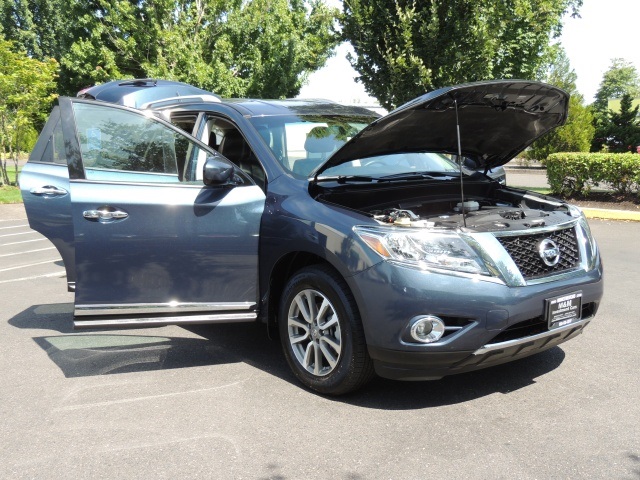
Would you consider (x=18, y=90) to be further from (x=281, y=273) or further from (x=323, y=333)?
(x=323, y=333)

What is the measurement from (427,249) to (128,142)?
2.32 m

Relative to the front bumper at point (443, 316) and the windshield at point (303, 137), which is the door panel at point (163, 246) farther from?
the front bumper at point (443, 316)

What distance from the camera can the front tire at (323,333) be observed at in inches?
142

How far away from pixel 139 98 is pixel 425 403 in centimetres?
521

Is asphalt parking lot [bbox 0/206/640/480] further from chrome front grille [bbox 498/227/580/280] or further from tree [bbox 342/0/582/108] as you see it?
tree [bbox 342/0/582/108]

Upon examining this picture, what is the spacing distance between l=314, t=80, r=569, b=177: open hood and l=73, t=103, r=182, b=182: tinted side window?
1092 mm

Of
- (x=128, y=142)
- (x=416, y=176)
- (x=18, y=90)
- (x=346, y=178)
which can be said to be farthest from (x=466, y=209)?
(x=18, y=90)

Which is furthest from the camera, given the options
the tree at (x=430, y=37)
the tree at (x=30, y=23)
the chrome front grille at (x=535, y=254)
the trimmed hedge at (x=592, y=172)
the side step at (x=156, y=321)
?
the tree at (x=30, y=23)

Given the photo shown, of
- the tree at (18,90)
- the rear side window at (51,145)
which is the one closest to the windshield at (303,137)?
the rear side window at (51,145)

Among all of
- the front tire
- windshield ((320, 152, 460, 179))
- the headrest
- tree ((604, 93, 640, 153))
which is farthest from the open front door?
tree ((604, 93, 640, 153))

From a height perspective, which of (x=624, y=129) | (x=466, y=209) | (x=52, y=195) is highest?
(x=624, y=129)

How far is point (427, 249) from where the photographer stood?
343 cm

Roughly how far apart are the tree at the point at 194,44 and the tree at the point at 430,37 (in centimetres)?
674

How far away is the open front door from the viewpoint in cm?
407
